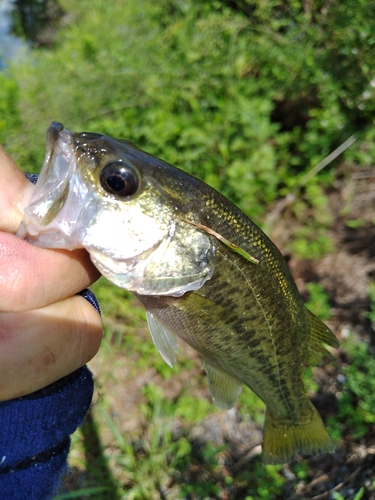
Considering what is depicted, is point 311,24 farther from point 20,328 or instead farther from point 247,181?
point 20,328

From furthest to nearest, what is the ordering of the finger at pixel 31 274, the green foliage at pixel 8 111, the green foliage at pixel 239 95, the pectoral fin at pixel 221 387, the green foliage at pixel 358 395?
the green foliage at pixel 8 111
the green foliage at pixel 239 95
the green foliage at pixel 358 395
the pectoral fin at pixel 221 387
the finger at pixel 31 274

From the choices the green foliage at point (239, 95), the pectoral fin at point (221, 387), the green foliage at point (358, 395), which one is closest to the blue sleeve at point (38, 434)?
the pectoral fin at point (221, 387)

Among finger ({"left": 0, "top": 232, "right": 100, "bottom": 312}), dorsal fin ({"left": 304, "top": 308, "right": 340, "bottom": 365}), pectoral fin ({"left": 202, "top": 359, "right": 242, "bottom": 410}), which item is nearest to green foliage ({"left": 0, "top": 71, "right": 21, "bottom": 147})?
finger ({"left": 0, "top": 232, "right": 100, "bottom": 312})

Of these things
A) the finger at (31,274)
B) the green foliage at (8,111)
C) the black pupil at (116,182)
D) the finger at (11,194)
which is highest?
the black pupil at (116,182)

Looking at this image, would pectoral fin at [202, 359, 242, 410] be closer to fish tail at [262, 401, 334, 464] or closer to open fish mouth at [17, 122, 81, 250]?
fish tail at [262, 401, 334, 464]

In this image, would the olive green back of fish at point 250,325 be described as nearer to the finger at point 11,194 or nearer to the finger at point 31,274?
the finger at point 31,274

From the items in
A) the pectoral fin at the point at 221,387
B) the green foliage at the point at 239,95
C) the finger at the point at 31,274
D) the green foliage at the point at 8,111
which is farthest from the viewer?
the green foliage at the point at 8,111

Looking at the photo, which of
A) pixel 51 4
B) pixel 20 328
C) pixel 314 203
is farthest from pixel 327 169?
pixel 51 4
